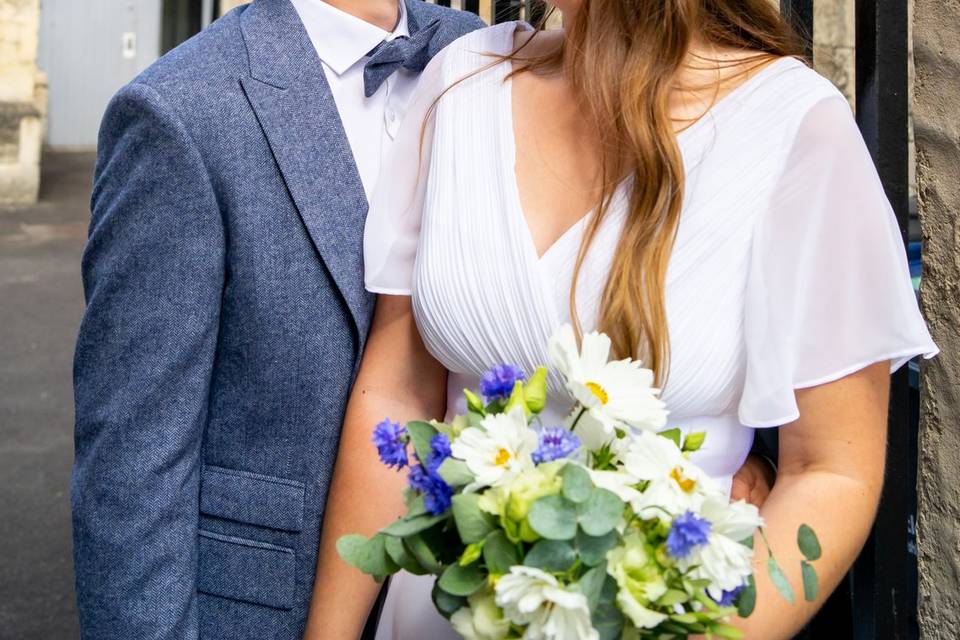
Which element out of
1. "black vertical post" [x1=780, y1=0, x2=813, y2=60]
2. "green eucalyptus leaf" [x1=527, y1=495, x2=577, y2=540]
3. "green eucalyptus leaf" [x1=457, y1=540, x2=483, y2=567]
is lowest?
"green eucalyptus leaf" [x1=457, y1=540, x2=483, y2=567]

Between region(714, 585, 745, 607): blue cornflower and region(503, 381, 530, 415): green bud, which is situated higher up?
region(503, 381, 530, 415): green bud

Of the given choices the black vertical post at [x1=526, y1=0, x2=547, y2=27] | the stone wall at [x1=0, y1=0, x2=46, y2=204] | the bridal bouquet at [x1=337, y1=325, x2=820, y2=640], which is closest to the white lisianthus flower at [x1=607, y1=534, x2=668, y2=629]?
the bridal bouquet at [x1=337, y1=325, x2=820, y2=640]

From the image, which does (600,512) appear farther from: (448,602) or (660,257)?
(660,257)

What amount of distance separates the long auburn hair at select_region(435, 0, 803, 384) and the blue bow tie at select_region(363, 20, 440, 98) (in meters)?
0.33

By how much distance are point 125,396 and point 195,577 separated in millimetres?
358

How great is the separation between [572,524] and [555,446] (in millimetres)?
94

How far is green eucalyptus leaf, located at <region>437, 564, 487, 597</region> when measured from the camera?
Result: 1097 millimetres

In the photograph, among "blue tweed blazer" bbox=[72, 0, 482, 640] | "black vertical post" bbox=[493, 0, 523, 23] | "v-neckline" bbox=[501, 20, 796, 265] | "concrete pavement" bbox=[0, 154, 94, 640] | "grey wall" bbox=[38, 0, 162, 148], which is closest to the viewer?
"v-neckline" bbox=[501, 20, 796, 265]

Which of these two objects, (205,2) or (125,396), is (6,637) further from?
(205,2)

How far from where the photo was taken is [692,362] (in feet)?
4.91

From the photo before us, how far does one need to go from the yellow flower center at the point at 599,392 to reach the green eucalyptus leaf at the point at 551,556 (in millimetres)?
178

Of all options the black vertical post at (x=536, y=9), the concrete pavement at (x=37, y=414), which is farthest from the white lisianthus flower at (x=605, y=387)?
the concrete pavement at (x=37, y=414)

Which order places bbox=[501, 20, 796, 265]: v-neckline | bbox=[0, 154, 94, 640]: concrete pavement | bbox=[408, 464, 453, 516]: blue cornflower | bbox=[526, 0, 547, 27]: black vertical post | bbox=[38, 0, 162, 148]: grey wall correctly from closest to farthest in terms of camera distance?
bbox=[408, 464, 453, 516]: blue cornflower, bbox=[501, 20, 796, 265]: v-neckline, bbox=[526, 0, 547, 27]: black vertical post, bbox=[0, 154, 94, 640]: concrete pavement, bbox=[38, 0, 162, 148]: grey wall

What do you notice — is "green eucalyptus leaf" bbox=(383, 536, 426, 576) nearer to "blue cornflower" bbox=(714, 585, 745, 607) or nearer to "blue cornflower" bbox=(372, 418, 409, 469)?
"blue cornflower" bbox=(372, 418, 409, 469)
